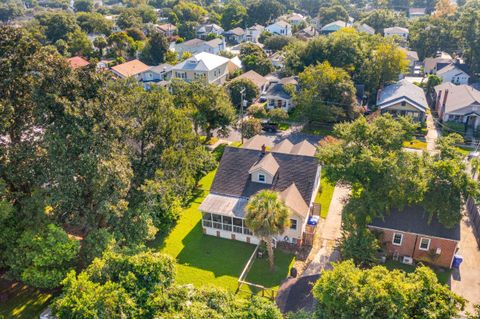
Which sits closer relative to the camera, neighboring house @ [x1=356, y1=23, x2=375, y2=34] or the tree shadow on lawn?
the tree shadow on lawn

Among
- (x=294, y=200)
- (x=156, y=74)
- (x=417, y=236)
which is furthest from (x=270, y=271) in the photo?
(x=156, y=74)

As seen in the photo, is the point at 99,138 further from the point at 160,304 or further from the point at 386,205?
the point at 386,205

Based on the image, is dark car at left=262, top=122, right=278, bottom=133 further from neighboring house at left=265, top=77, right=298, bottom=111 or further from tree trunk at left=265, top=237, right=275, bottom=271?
tree trunk at left=265, top=237, right=275, bottom=271

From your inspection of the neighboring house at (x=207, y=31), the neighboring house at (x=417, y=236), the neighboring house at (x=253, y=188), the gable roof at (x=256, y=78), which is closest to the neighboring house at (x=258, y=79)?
the gable roof at (x=256, y=78)

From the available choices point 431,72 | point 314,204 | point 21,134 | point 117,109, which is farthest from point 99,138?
point 431,72

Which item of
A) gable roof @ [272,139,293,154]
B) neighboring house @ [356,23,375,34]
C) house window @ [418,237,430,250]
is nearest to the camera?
house window @ [418,237,430,250]

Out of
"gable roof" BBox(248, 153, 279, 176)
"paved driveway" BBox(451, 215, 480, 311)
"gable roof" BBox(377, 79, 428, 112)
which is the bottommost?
"paved driveway" BBox(451, 215, 480, 311)

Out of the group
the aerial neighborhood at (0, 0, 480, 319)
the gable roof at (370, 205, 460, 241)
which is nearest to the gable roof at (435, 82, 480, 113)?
the aerial neighborhood at (0, 0, 480, 319)
